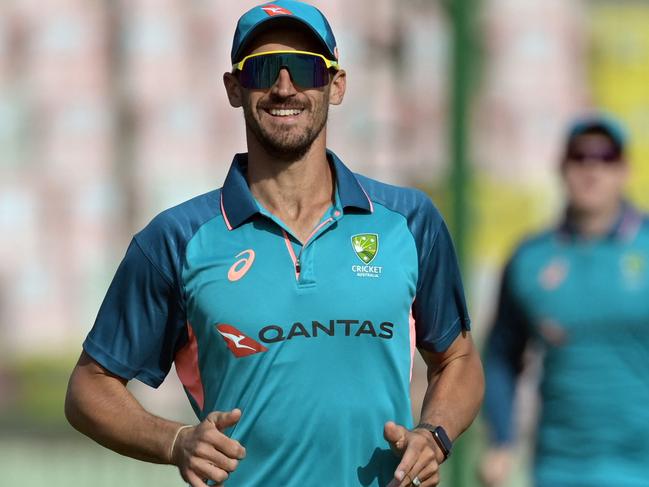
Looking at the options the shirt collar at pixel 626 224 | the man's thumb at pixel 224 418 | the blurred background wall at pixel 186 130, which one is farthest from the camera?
the blurred background wall at pixel 186 130

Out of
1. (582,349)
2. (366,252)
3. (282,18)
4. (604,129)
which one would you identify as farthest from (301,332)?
(604,129)

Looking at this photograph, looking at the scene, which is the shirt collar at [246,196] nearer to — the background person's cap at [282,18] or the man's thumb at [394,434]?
the background person's cap at [282,18]

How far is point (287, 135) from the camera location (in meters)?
3.67

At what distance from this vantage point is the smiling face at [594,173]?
6.33 metres

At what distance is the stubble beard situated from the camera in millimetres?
3668

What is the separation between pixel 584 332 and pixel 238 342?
2804mm

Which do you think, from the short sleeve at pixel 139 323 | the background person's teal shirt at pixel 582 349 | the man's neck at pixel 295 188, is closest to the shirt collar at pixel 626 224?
the background person's teal shirt at pixel 582 349

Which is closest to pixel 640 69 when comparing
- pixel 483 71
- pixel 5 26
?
pixel 483 71

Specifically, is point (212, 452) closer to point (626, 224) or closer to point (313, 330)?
point (313, 330)

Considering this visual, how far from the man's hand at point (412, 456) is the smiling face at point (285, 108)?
71 centimetres

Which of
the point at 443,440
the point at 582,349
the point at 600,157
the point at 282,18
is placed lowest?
the point at 582,349

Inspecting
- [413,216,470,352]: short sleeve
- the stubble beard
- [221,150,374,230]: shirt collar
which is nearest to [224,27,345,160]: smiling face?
the stubble beard

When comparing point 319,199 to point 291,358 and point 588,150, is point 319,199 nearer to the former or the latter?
point 291,358

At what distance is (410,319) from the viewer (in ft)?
12.2
